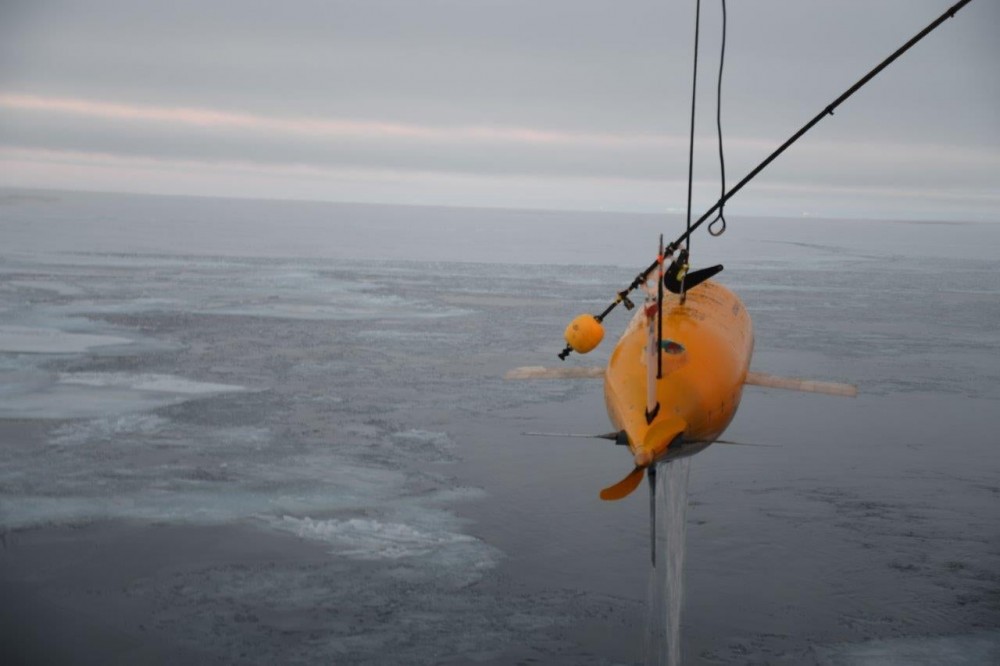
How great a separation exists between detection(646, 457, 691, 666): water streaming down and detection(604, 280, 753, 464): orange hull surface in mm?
1637

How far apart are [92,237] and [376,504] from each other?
51.0m

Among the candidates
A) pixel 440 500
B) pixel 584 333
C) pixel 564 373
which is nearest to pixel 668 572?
pixel 440 500

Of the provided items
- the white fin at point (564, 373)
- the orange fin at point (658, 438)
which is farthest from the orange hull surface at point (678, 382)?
the white fin at point (564, 373)

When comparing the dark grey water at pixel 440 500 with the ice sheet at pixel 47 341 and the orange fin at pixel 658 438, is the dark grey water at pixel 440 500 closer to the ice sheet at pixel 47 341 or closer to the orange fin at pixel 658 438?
the ice sheet at pixel 47 341

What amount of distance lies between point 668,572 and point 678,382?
19.7 ft

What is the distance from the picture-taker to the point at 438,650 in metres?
11.0

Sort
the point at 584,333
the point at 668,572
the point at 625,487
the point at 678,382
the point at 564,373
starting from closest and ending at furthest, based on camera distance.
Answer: the point at 625,487, the point at 678,382, the point at 584,333, the point at 564,373, the point at 668,572

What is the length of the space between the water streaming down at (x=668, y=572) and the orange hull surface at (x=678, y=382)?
164 cm

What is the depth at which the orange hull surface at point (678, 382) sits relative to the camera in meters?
7.20

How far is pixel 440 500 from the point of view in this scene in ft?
49.2

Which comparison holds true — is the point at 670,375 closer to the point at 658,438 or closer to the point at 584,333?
the point at 658,438

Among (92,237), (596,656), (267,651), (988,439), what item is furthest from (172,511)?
(92,237)

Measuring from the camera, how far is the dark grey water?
1152 cm

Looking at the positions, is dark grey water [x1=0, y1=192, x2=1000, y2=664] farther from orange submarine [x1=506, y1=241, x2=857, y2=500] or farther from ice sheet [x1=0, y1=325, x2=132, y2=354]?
orange submarine [x1=506, y1=241, x2=857, y2=500]
